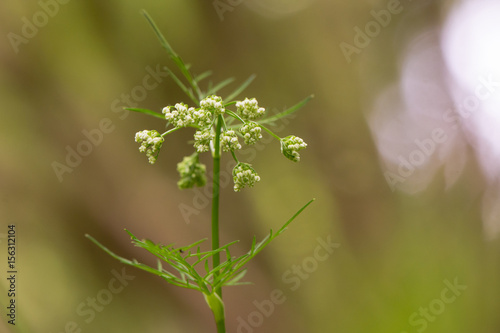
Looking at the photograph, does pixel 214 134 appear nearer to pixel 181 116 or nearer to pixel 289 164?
pixel 181 116

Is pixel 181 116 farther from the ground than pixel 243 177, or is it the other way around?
pixel 181 116

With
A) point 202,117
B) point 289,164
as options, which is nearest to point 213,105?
point 202,117

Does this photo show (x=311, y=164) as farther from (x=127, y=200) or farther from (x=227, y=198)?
(x=127, y=200)

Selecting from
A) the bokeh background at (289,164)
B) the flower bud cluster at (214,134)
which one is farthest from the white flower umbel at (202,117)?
the bokeh background at (289,164)

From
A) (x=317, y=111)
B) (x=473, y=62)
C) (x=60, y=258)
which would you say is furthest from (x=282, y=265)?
(x=473, y=62)

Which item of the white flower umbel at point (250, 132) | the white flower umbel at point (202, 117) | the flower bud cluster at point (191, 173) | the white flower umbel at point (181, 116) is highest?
the white flower umbel at point (181, 116)

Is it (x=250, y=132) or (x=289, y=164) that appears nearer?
(x=250, y=132)

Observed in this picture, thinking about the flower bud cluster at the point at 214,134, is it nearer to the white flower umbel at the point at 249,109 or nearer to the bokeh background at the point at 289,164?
the white flower umbel at the point at 249,109
